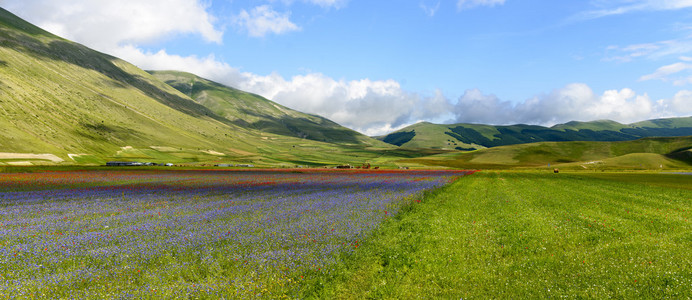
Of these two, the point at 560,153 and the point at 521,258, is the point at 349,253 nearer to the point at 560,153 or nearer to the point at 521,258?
the point at 521,258

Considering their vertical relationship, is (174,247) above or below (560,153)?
below

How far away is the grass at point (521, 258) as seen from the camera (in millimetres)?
9273

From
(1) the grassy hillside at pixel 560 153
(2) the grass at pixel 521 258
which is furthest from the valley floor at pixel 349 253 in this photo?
(1) the grassy hillside at pixel 560 153

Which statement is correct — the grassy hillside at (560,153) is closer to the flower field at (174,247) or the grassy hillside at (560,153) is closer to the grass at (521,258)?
the grass at (521,258)

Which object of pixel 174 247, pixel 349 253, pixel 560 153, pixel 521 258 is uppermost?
pixel 560 153

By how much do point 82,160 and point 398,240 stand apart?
143 metres

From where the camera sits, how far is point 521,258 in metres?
12.0

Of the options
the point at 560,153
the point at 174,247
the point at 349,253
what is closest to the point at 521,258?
the point at 349,253

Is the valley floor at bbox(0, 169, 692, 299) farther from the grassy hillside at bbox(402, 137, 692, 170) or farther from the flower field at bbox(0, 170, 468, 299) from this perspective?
the grassy hillside at bbox(402, 137, 692, 170)

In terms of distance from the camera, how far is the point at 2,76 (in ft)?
552

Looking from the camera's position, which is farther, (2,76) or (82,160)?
(2,76)

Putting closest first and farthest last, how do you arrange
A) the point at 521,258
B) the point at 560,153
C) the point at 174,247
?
the point at 521,258 → the point at 174,247 → the point at 560,153

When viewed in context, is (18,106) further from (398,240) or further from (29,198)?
(398,240)

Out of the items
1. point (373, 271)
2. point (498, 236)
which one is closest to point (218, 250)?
point (373, 271)
